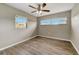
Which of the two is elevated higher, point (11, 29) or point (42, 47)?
point (11, 29)

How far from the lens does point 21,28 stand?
49.0 inches

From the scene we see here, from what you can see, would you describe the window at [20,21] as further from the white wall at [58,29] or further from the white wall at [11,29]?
the white wall at [58,29]

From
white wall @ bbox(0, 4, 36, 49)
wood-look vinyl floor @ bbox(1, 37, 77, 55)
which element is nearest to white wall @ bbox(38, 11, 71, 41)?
wood-look vinyl floor @ bbox(1, 37, 77, 55)

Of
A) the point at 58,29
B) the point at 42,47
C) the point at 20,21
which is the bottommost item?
the point at 42,47

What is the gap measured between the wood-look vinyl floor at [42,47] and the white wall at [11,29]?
0.13 m

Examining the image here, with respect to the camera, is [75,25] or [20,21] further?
[75,25]

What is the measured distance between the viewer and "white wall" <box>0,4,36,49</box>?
117 centimetres

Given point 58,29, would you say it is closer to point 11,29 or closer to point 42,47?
point 42,47

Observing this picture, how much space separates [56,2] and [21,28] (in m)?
0.74

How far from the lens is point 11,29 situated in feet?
4.01

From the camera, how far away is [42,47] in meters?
1.35

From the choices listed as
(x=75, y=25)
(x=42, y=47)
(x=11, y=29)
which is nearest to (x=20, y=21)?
(x=11, y=29)

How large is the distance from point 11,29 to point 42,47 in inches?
26.6
